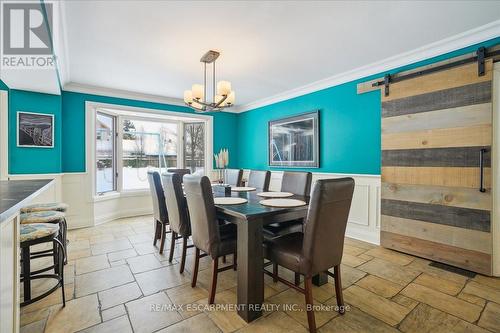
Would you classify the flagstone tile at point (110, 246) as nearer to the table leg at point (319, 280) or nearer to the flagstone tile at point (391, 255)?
the table leg at point (319, 280)

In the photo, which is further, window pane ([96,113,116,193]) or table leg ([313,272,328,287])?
window pane ([96,113,116,193])

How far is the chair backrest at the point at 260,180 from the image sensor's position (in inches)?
129

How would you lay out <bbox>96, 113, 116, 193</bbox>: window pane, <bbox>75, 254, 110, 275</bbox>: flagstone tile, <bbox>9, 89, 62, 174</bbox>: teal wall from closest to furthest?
<bbox>75, 254, 110, 275</bbox>: flagstone tile
<bbox>9, 89, 62, 174</bbox>: teal wall
<bbox>96, 113, 116, 193</bbox>: window pane

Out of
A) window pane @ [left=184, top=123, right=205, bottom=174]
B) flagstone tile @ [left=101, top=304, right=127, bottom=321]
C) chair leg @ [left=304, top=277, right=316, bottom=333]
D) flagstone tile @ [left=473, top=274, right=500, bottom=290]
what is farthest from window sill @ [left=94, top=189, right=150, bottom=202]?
flagstone tile @ [left=473, top=274, right=500, bottom=290]

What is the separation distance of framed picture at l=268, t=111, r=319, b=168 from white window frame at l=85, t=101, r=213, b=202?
1526 millimetres

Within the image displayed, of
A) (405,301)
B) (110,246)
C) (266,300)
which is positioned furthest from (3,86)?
(405,301)

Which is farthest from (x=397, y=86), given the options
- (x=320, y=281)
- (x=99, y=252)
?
(x=99, y=252)

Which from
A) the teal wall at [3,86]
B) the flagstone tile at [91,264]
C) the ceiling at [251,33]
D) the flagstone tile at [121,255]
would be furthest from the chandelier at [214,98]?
the teal wall at [3,86]

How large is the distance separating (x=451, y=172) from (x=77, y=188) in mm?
5316

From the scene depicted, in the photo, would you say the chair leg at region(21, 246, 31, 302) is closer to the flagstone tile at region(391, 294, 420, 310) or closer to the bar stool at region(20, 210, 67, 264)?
the bar stool at region(20, 210, 67, 264)

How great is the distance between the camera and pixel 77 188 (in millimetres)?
4008

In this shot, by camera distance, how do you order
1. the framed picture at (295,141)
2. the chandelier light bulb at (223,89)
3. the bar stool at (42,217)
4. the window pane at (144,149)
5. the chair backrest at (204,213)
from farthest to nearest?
the window pane at (144,149), the framed picture at (295,141), the chandelier light bulb at (223,89), the bar stool at (42,217), the chair backrest at (204,213)

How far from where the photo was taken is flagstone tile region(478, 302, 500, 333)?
5.26 feet

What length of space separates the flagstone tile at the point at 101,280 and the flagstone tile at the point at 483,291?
10.1 feet
